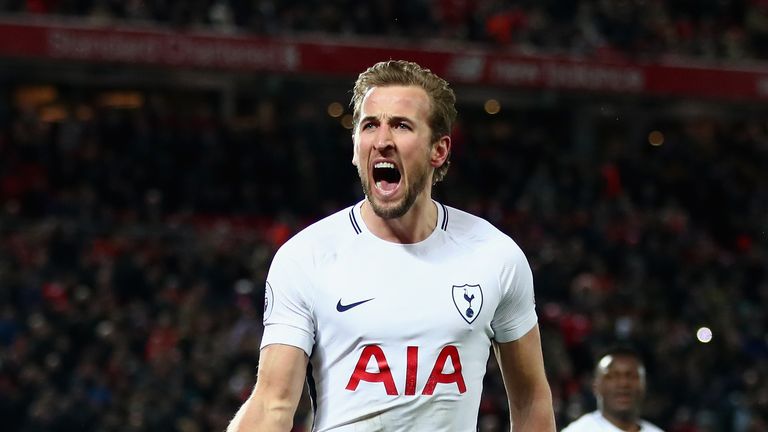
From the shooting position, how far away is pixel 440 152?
425 cm

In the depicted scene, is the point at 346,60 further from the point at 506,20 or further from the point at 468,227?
the point at 468,227

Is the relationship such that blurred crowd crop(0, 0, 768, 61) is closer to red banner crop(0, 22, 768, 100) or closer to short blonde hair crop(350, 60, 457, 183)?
red banner crop(0, 22, 768, 100)

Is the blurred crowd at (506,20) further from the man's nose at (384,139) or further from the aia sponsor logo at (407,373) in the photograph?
the aia sponsor logo at (407,373)

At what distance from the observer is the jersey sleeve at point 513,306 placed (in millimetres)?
4262

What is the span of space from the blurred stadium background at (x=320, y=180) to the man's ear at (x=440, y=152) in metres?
9.38

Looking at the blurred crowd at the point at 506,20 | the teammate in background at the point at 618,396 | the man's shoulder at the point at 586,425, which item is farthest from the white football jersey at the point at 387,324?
the blurred crowd at the point at 506,20

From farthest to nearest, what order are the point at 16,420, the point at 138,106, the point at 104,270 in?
the point at 138,106
the point at 104,270
the point at 16,420

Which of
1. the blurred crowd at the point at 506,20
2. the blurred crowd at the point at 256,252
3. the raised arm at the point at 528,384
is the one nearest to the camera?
the raised arm at the point at 528,384

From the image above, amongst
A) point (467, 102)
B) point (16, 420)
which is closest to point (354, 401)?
point (16, 420)

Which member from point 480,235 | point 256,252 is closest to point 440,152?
point 480,235

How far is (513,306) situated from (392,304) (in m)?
0.39

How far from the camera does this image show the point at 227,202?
62.1 ft

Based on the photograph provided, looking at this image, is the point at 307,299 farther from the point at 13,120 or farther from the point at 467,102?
the point at 467,102

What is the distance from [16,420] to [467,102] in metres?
13.8
